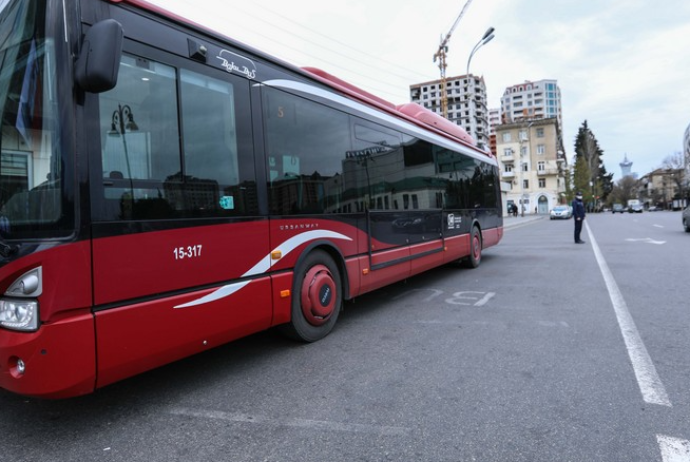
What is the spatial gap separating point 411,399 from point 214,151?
2502 millimetres

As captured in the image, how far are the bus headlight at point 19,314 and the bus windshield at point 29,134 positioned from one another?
40 centimetres

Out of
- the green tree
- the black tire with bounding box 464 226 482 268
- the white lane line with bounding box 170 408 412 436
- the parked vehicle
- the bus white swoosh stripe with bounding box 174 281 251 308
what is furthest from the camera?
the green tree

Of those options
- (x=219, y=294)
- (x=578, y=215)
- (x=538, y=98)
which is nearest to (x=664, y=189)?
(x=538, y=98)

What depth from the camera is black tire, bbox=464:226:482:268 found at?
32.3ft

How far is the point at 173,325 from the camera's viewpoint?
3.05m

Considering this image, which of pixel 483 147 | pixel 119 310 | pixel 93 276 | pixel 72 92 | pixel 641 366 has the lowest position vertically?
pixel 641 366

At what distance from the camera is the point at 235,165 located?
365cm

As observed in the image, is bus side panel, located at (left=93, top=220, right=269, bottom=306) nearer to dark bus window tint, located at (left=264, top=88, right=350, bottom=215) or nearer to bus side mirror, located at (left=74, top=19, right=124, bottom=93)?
dark bus window tint, located at (left=264, top=88, right=350, bottom=215)

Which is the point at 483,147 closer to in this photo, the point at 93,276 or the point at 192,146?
the point at 192,146

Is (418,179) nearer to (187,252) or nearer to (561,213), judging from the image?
(187,252)

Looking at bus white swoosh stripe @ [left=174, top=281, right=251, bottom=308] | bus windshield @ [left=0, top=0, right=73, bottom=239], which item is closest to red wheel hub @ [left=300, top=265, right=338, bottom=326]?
bus white swoosh stripe @ [left=174, top=281, right=251, bottom=308]

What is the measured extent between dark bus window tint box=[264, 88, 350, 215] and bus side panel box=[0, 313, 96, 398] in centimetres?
190

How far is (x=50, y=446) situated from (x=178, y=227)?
156 centimetres

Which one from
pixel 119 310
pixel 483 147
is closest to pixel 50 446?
pixel 119 310
